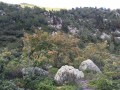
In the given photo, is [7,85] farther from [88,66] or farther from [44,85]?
[88,66]

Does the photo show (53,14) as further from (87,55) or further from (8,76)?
(8,76)

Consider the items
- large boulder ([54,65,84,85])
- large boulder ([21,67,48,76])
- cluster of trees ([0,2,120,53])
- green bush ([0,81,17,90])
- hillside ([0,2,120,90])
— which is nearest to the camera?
green bush ([0,81,17,90])

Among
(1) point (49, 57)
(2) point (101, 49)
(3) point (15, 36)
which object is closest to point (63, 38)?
(1) point (49, 57)

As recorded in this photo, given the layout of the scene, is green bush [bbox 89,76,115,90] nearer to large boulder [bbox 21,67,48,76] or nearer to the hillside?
the hillside

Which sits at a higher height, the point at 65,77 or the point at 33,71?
the point at 33,71

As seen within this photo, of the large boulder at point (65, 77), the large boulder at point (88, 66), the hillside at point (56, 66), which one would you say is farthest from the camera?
the large boulder at point (88, 66)

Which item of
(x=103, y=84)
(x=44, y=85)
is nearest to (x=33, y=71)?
(x=44, y=85)

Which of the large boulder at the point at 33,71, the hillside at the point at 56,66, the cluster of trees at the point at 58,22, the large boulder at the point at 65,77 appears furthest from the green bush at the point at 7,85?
the cluster of trees at the point at 58,22

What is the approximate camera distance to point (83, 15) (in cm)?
7188

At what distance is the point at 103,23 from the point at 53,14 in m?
10.6

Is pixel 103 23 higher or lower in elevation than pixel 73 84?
higher

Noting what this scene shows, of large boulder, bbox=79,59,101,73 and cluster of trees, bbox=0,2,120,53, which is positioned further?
cluster of trees, bbox=0,2,120,53

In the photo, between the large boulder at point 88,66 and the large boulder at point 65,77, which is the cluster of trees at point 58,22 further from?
the large boulder at point 65,77

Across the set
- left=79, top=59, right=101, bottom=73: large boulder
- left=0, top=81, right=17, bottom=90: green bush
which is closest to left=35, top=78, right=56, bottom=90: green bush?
left=0, top=81, right=17, bottom=90: green bush
